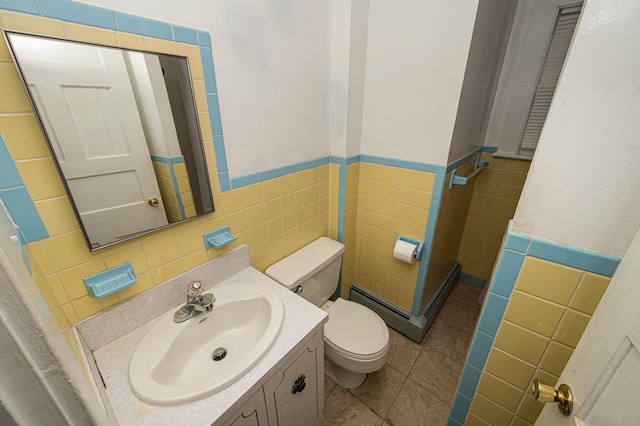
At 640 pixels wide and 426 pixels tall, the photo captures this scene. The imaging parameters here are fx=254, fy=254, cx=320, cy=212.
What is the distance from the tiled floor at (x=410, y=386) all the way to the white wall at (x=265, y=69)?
1.39 metres

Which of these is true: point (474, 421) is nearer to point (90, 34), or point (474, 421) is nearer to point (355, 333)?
point (355, 333)

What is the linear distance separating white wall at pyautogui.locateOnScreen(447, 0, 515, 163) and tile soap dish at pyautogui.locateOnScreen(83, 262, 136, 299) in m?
1.51

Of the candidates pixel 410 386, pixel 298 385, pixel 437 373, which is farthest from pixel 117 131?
pixel 437 373

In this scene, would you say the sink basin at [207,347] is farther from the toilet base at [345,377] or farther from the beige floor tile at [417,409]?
the beige floor tile at [417,409]

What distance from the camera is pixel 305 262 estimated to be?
4.67ft

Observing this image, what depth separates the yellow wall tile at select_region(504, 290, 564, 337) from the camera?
0.73 m

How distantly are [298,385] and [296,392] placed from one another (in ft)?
0.09

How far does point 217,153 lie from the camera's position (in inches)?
40.1

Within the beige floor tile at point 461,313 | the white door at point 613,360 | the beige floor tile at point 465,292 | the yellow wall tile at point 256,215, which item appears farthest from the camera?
the beige floor tile at point 465,292

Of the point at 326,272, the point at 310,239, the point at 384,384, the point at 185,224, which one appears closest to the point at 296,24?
the point at 185,224

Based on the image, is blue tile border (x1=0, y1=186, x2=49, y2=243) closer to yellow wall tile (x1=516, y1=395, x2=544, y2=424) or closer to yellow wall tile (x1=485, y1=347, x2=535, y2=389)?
yellow wall tile (x1=485, y1=347, x2=535, y2=389)

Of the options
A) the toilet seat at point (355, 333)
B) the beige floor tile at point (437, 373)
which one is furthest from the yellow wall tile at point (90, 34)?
the beige floor tile at point (437, 373)

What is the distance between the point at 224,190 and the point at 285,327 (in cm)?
61

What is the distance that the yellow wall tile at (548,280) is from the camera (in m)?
0.68
